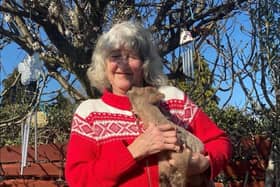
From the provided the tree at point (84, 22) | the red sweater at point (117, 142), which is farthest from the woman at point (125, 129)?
the tree at point (84, 22)

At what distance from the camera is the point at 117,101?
2.35 meters

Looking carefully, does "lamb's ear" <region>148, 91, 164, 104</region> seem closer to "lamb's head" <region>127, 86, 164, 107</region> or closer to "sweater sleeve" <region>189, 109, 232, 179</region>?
"lamb's head" <region>127, 86, 164, 107</region>

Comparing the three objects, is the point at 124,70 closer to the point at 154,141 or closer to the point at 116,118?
the point at 116,118

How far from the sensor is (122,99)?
2.35 metres

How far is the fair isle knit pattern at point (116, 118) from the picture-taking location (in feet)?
7.38

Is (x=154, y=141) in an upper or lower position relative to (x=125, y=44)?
lower

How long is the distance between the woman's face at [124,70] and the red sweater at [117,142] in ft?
0.17

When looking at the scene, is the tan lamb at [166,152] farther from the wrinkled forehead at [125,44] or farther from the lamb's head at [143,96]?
the wrinkled forehead at [125,44]

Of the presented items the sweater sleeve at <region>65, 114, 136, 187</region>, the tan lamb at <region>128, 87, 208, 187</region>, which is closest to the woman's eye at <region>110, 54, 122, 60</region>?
the tan lamb at <region>128, 87, 208, 187</region>

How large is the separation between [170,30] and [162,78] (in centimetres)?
183

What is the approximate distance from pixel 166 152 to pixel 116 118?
0.28 metres

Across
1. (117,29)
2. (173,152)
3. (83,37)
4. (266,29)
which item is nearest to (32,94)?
(83,37)

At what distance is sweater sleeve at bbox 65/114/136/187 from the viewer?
84.9 inches

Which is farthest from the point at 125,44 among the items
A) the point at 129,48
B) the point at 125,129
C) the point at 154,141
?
the point at 154,141
